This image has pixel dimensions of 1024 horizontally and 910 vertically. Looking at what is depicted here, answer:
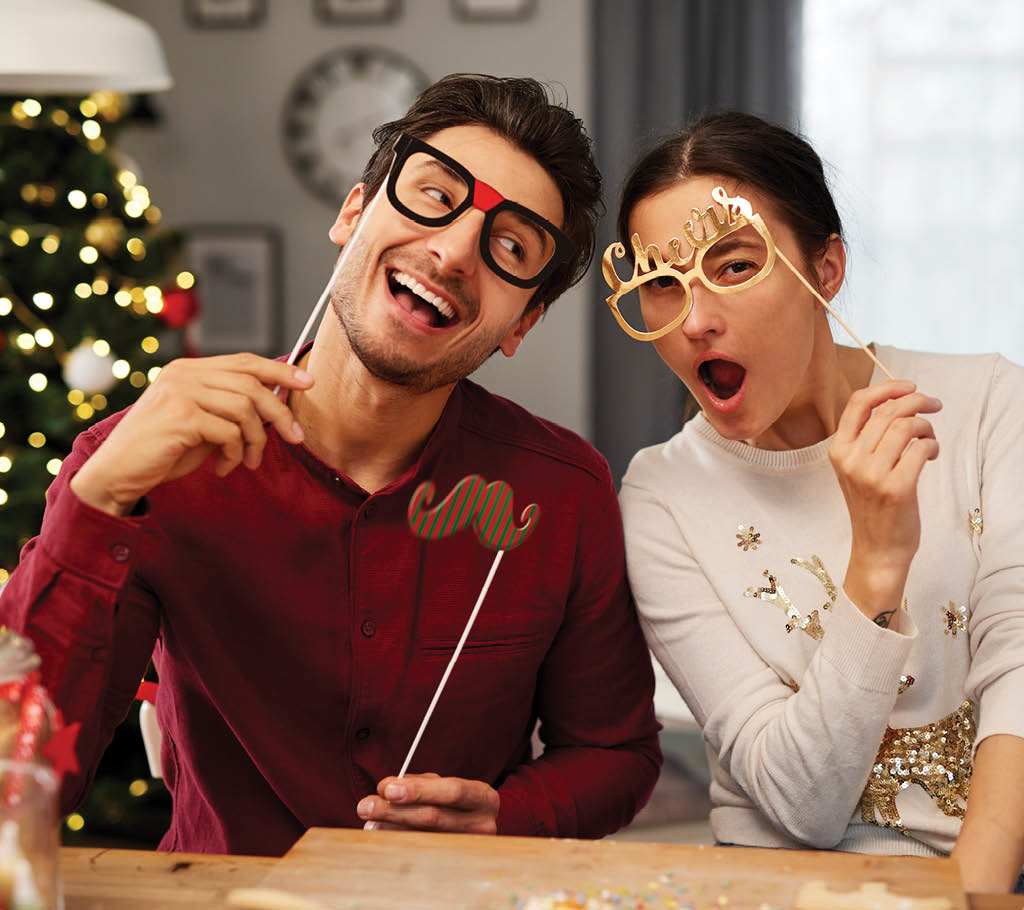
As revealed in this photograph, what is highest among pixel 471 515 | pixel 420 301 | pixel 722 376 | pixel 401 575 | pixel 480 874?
pixel 420 301

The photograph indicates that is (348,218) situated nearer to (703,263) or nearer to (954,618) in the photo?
(703,263)

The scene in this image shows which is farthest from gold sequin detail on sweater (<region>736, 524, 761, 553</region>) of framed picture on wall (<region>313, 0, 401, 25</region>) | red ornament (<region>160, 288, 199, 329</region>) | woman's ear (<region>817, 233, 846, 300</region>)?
framed picture on wall (<region>313, 0, 401, 25</region>)

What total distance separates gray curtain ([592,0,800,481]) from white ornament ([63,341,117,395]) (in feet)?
6.51

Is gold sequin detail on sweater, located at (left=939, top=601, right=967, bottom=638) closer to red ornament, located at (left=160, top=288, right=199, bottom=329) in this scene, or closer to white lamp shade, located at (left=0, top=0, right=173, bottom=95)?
white lamp shade, located at (left=0, top=0, right=173, bottom=95)

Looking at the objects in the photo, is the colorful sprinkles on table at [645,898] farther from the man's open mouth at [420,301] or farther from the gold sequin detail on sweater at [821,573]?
the man's open mouth at [420,301]

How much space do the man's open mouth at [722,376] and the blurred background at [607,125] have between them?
7.95ft

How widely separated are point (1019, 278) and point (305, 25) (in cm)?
295

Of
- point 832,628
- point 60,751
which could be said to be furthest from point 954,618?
point 60,751

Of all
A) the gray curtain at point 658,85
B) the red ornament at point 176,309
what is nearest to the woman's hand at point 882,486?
the red ornament at point 176,309

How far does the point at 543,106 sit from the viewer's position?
157 cm

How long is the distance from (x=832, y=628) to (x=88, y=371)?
232 cm

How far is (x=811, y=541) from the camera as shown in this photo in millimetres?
1557

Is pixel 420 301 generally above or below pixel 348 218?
below

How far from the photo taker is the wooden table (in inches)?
38.0
